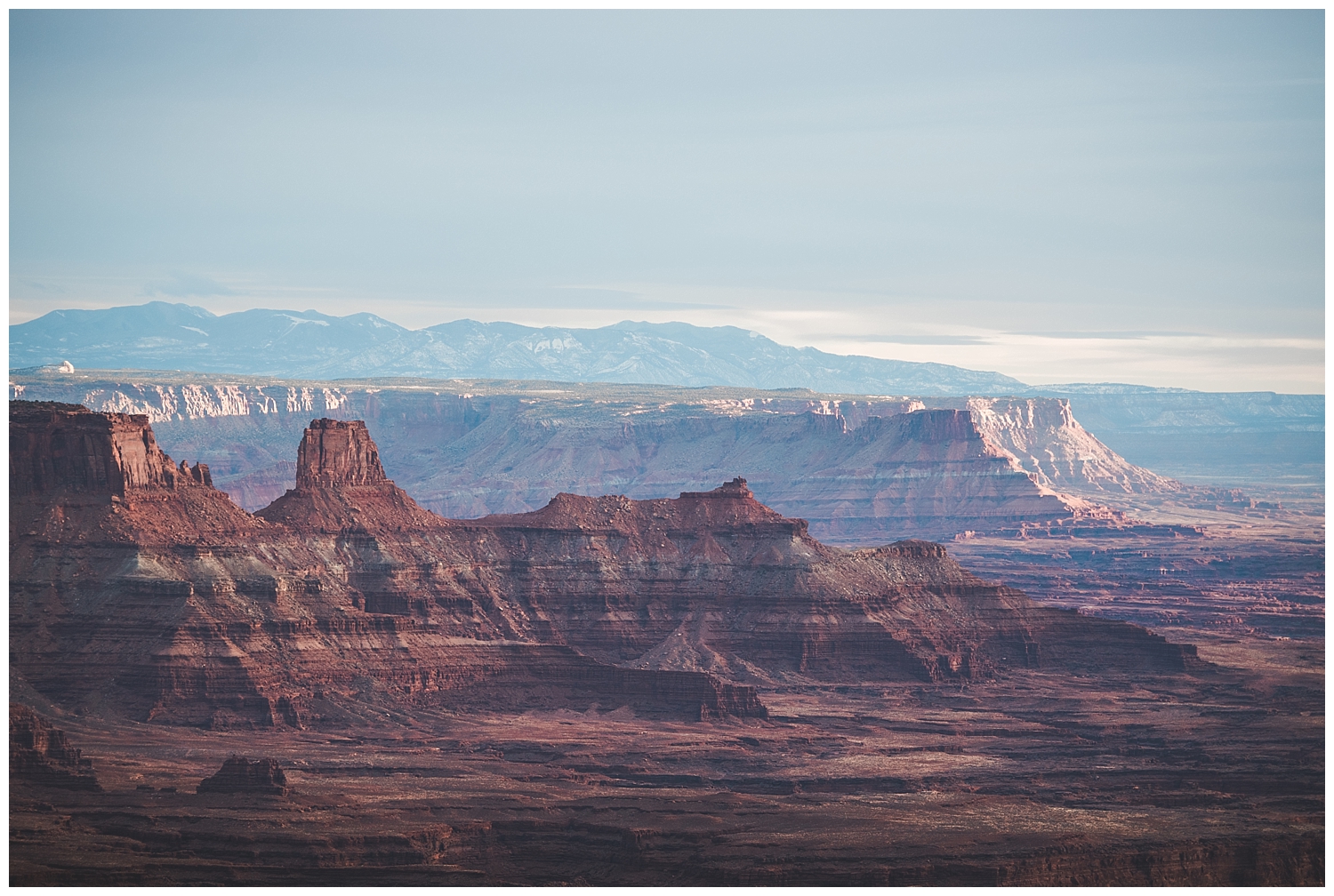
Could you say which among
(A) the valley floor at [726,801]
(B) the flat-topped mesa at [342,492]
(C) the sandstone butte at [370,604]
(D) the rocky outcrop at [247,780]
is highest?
(B) the flat-topped mesa at [342,492]

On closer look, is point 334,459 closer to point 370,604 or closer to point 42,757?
point 370,604

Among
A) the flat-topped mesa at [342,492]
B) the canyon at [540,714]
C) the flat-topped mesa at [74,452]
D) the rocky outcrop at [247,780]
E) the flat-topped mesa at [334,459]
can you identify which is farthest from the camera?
the flat-topped mesa at [334,459]

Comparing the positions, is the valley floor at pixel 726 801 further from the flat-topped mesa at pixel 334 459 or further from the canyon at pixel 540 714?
the flat-topped mesa at pixel 334 459

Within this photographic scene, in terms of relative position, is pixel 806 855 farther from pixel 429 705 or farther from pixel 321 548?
pixel 321 548

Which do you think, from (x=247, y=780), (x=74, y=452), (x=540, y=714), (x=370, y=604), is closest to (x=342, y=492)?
(x=370, y=604)

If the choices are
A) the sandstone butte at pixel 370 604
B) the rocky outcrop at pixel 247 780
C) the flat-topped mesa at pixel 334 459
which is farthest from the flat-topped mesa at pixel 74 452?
the rocky outcrop at pixel 247 780

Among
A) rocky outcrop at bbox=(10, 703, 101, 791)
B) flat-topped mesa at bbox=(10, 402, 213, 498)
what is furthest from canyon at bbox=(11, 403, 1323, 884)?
rocky outcrop at bbox=(10, 703, 101, 791)
